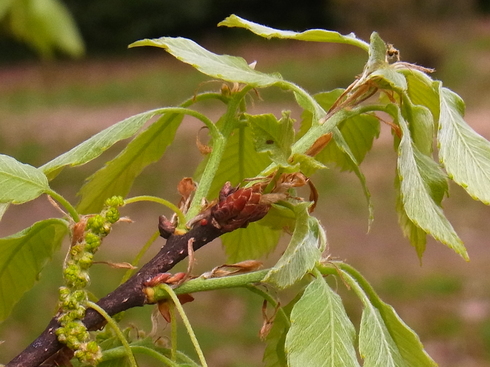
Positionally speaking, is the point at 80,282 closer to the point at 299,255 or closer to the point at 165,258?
the point at 165,258


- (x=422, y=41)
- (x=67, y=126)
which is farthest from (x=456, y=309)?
(x=422, y=41)

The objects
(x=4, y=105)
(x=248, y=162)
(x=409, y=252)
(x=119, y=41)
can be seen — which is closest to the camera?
(x=248, y=162)

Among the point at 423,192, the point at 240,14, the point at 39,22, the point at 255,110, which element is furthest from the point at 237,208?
the point at 240,14

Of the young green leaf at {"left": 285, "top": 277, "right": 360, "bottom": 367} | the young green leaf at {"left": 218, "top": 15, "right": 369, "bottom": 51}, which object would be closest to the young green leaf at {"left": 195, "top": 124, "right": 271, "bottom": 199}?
the young green leaf at {"left": 218, "top": 15, "right": 369, "bottom": 51}

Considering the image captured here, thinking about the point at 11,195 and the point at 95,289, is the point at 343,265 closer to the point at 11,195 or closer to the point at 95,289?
the point at 11,195

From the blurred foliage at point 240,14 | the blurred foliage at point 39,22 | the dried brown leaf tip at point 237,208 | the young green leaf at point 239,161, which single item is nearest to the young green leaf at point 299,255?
the dried brown leaf tip at point 237,208

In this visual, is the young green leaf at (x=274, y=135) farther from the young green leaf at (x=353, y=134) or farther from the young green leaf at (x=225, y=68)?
the young green leaf at (x=353, y=134)

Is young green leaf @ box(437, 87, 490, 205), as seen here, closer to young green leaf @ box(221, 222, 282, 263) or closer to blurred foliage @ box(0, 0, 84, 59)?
young green leaf @ box(221, 222, 282, 263)
